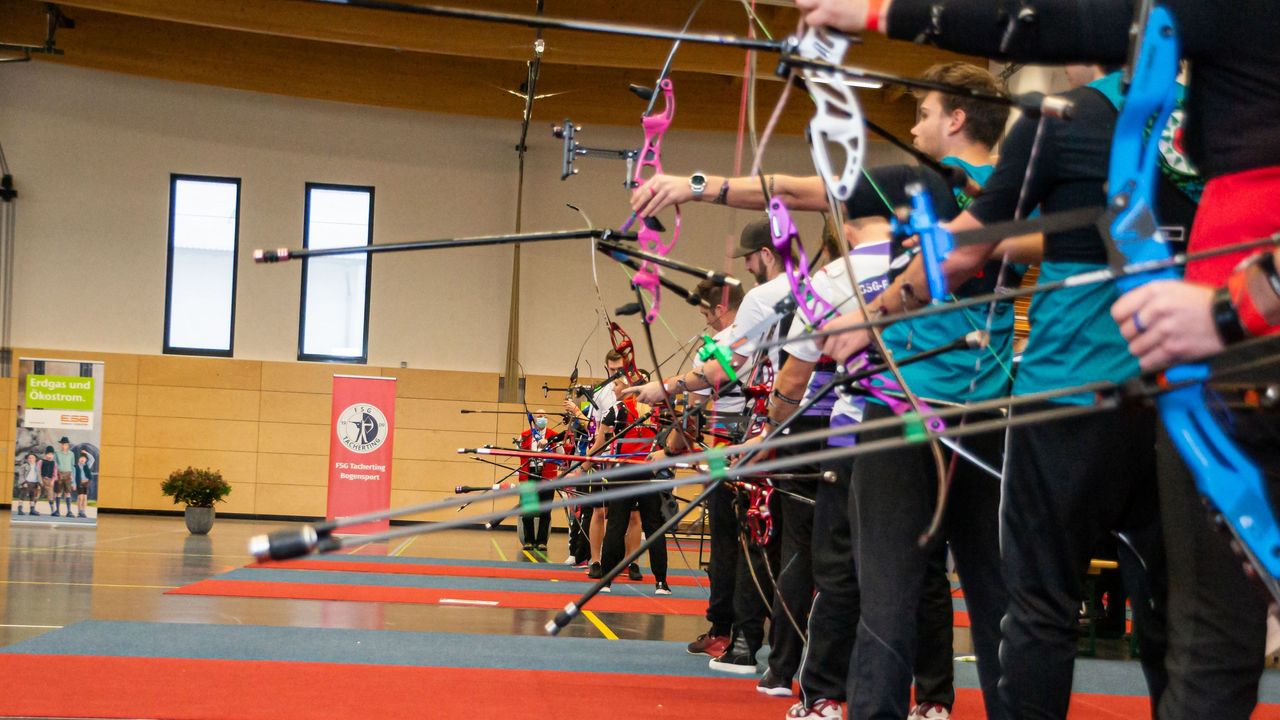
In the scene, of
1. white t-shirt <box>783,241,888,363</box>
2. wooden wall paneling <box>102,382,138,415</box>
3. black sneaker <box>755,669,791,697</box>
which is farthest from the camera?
wooden wall paneling <box>102,382,138,415</box>

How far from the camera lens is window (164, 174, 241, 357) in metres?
13.3

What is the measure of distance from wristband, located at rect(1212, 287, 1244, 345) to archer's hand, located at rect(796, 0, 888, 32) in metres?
0.53

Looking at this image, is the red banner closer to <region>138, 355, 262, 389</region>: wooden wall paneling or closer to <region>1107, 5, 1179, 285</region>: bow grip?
<region>138, 355, 262, 389</region>: wooden wall paneling

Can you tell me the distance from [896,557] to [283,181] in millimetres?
12340

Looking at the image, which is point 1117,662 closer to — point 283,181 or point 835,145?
point 835,145

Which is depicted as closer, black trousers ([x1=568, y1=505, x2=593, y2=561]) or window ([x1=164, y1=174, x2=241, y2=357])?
black trousers ([x1=568, y1=505, x2=593, y2=561])

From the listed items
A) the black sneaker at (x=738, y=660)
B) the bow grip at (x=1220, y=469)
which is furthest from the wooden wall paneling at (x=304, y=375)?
the bow grip at (x=1220, y=469)

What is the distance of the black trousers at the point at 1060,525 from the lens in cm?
177

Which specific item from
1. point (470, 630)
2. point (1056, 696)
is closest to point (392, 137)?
point (470, 630)

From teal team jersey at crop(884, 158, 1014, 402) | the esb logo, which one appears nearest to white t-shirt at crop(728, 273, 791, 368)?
teal team jersey at crop(884, 158, 1014, 402)

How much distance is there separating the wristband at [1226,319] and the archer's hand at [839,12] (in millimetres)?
534

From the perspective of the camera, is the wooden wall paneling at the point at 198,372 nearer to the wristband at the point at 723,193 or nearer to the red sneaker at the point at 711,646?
the red sneaker at the point at 711,646

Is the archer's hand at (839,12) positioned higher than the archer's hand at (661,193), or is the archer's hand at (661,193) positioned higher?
the archer's hand at (839,12)

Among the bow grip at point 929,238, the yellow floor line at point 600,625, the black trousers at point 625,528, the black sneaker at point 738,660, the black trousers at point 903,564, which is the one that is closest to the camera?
the bow grip at point 929,238
